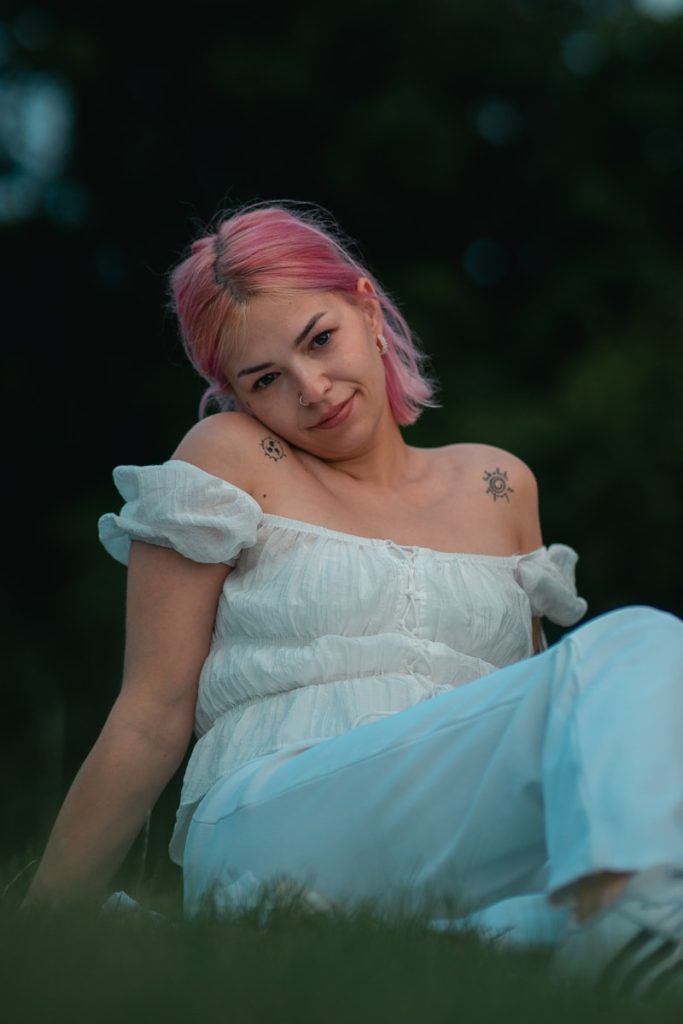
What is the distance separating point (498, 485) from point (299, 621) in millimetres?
680

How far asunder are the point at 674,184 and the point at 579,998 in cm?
881

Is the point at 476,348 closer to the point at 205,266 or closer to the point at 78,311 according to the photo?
the point at 78,311

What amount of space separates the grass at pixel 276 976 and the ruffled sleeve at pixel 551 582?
120 centimetres

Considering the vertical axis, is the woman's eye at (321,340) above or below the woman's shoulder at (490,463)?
above

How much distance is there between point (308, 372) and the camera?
280cm

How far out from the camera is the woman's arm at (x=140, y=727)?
251cm

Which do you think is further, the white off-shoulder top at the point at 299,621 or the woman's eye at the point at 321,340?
the woman's eye at the point at 321,340

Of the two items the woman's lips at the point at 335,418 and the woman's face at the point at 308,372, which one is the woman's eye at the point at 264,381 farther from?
the woman's lips at the point at 335,418

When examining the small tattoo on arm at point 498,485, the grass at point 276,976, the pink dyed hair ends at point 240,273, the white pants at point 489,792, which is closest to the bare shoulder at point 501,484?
the small tattoo on arm at point 498,485

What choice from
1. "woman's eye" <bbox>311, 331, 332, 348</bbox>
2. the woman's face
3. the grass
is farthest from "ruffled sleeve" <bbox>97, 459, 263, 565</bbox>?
the grass

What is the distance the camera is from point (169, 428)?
959 centimetres

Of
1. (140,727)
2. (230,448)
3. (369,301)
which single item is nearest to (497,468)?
(369,301)

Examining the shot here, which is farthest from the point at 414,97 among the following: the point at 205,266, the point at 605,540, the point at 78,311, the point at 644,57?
the point at 205,266

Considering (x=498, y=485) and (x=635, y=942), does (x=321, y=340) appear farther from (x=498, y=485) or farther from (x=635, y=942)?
(x=635, y=942)
